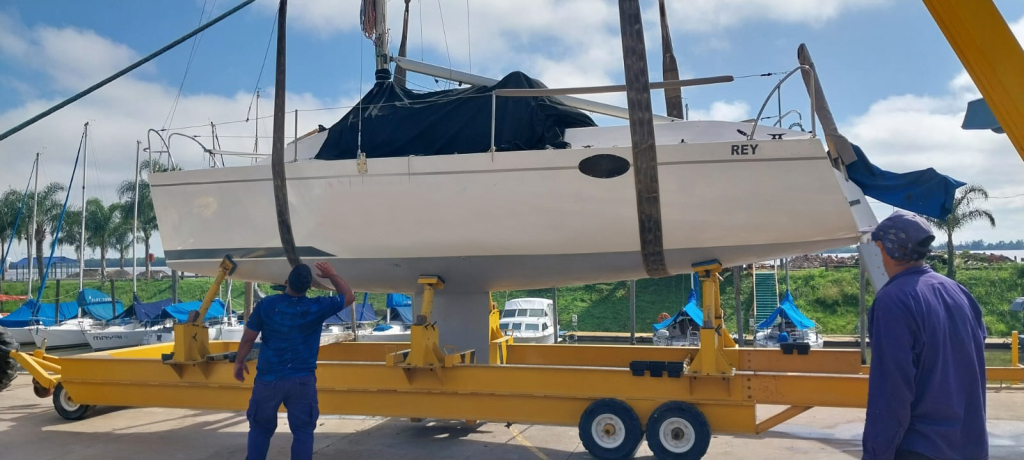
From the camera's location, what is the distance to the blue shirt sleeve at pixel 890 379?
6.65 feet

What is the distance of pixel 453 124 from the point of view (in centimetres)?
609

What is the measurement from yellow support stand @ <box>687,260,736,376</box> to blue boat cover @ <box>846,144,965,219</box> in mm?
1273

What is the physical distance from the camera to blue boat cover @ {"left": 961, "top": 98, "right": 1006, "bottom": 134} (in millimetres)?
5715

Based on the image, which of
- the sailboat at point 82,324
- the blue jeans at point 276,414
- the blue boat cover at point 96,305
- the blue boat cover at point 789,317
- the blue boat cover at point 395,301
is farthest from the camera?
the blue boat cover at point 96,305

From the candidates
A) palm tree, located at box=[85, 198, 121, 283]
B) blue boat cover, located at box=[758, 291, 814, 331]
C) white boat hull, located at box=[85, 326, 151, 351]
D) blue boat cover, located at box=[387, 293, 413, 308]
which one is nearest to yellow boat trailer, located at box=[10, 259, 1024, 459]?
blue boat cover, located at box=[758, 291, 814, 331]

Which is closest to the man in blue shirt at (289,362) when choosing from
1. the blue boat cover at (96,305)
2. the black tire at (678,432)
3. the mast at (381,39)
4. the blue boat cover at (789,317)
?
the black tire at (678,432)

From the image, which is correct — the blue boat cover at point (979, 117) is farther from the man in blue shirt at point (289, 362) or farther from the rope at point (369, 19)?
the rope at point (369, 19)

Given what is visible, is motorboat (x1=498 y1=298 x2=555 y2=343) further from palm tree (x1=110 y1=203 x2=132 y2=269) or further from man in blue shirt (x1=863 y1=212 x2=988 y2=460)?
palm tree (x1=110 y1=203 x2=132 y2=269)

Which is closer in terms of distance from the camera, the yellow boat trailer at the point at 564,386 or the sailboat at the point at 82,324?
the yellow boat trailer at the point at 564,386

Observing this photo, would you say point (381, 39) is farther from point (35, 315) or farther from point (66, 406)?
point (35, 315)

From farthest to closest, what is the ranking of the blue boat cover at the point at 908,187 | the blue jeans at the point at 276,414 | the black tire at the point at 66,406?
the black tire at the point at 66,406, the blue boat cover at the point at 908,187, the blue jeans at the point at 276,414

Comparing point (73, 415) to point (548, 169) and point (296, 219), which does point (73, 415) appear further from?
point (548, 169)

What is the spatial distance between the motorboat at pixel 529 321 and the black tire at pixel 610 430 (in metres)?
13.6

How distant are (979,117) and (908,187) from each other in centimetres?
144
